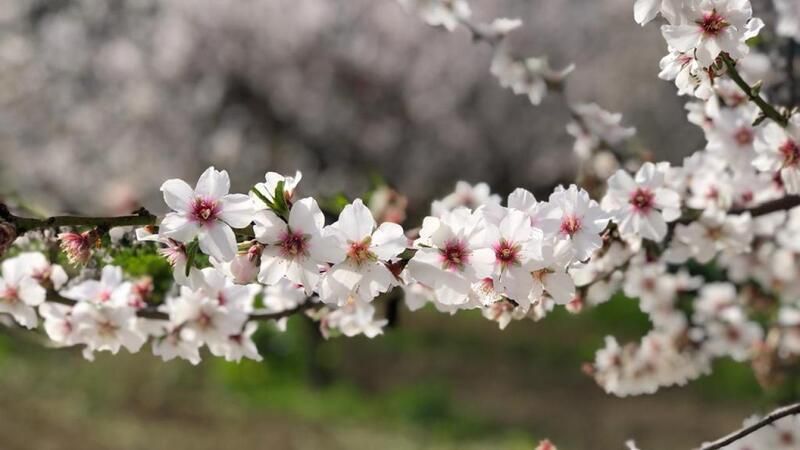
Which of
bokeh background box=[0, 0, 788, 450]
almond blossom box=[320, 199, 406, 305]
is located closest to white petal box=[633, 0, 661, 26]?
almond blossom box=[320, 199, 406, 305]

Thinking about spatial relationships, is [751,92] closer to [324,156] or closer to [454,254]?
[454,254]

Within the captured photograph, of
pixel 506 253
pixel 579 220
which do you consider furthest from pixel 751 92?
pixel 506 253

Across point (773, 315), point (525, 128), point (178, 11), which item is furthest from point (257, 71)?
point (773, 315)

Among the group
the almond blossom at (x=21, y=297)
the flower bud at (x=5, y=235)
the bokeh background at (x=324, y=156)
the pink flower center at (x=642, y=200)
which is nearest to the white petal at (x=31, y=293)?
the almond blossom at (x=21, y=297)

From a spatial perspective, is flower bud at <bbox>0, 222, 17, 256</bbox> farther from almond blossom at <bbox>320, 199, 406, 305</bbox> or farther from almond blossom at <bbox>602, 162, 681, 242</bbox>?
almond blossom at <bbox>602, 162, 681, 242</bbox>

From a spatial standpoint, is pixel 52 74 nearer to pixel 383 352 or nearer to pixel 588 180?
pixel 383 352
